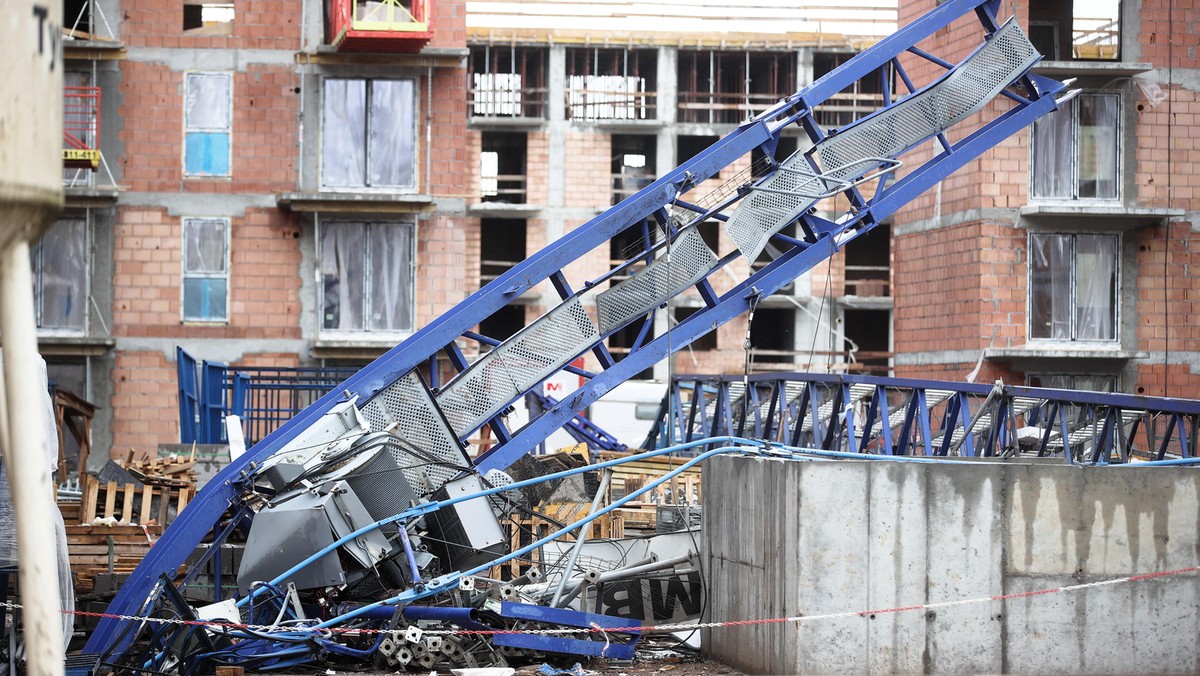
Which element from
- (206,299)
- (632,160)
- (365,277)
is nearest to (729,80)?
(632,160)

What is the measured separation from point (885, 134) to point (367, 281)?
1713cm

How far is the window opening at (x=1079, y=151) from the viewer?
32.2 m

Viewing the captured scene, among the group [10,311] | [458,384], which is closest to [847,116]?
[458,384]

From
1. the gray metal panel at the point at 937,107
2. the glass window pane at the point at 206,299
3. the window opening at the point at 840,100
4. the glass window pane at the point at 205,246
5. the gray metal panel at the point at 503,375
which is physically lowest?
the gray metal panel at the point at 503,375

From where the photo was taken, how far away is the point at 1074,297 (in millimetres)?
32375

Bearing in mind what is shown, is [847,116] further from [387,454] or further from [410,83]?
[387,454]

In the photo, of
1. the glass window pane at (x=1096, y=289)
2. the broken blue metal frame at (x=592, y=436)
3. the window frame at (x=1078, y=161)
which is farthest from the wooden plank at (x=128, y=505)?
the glass window pane at (x=1096, y=289)

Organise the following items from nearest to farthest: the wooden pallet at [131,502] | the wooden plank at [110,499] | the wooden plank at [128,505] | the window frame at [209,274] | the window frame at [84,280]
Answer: the wooden pallet at [131,502] → the wooden plank at [128,505] → the wooden plank at [110,499] → the window frame at [84,280] → the window frame at [209,274]

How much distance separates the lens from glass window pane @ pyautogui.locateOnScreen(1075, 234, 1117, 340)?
1277 inches

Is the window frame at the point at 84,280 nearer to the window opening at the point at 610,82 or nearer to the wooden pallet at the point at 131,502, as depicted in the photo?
the wooden pallet at the point at 131,502

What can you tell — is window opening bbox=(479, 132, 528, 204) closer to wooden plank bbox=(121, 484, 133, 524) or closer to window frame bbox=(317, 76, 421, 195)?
window frame bbox=(317, 76, 421, 195)

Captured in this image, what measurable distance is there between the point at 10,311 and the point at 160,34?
1164 inches

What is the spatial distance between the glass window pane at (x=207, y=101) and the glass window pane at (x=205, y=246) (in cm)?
216

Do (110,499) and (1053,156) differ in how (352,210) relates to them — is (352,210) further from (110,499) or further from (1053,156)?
(1053,156)
